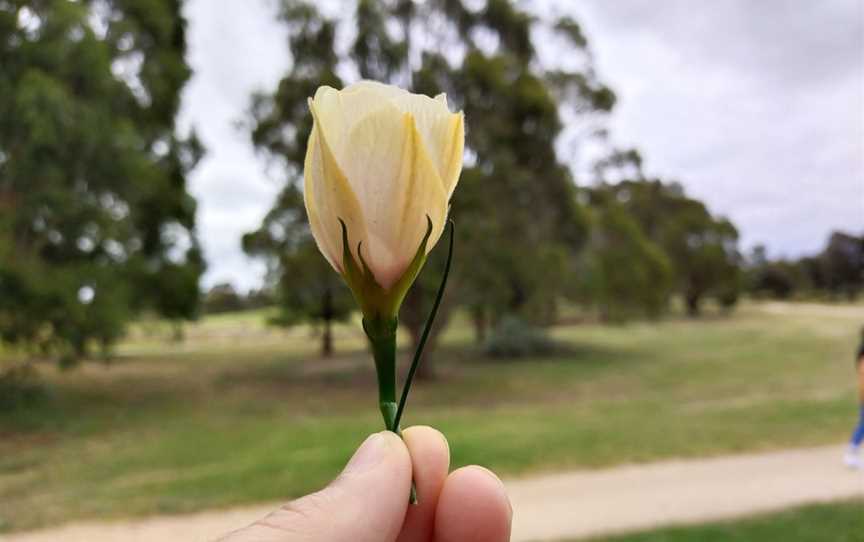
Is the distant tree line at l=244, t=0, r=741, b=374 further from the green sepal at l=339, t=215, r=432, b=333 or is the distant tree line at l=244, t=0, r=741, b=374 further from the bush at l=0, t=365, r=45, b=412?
the green sepal at l=339, t=215, r=432, b=333

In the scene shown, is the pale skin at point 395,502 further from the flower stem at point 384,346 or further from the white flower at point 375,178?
the white flower at point 375,178

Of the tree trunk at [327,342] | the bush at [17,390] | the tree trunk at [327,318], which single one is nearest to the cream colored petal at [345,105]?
the bush at [17,390]

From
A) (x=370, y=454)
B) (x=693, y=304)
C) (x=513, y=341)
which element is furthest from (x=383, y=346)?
(x=693, y=304)

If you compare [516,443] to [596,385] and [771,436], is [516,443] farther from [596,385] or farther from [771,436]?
[596,385]

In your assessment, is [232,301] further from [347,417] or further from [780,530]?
[780,530]

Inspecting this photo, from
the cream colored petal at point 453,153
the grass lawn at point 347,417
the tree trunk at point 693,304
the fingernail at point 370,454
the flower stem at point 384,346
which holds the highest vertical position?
the cream colored petal at point 453,153
